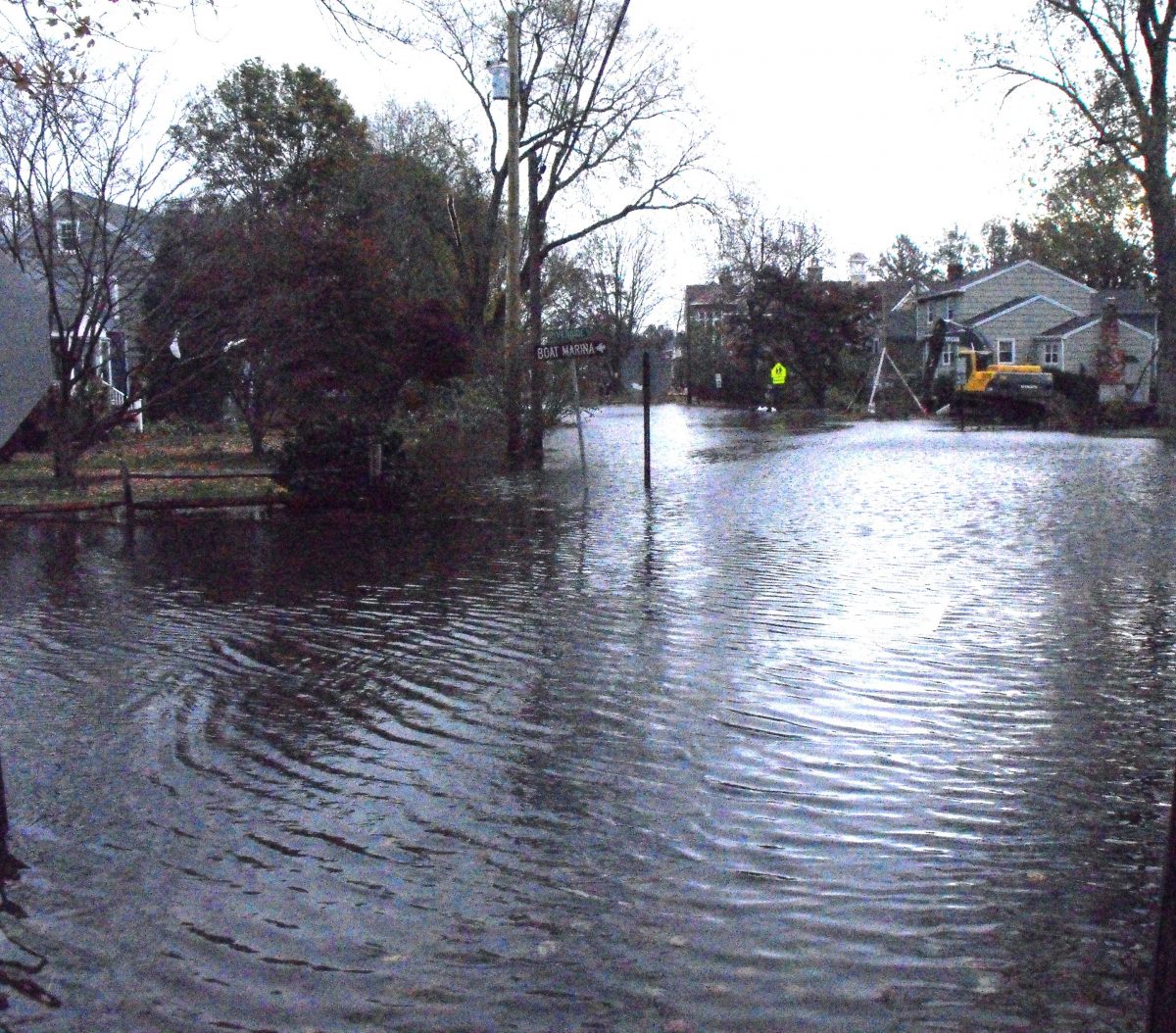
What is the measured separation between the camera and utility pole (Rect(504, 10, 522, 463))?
78.4 ft

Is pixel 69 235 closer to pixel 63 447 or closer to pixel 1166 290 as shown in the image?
pixel 63 447

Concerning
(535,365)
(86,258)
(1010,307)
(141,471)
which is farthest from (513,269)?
(1010,307)

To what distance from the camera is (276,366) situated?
73.0 ft

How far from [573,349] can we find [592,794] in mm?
13564

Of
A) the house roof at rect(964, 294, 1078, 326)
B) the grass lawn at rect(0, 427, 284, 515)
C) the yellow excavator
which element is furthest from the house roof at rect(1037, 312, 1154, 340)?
the grass lawn at rect(0, 427, 284, 515)

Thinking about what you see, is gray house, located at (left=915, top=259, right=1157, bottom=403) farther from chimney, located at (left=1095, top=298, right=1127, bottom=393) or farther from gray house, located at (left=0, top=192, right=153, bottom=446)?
gray house, located at (left=0, top=192, right=153, bottom=446)

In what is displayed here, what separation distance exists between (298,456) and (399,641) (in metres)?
8.74

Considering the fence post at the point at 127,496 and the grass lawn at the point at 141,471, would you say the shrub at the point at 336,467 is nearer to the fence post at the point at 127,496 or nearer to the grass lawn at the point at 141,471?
the grass lawn at the point at 141,471

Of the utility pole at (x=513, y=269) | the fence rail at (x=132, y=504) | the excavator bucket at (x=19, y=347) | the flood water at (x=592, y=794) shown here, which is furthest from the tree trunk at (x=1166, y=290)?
the excavator bucket at (x=19, y=347)

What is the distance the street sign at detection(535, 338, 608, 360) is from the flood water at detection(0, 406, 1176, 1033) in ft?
22.9

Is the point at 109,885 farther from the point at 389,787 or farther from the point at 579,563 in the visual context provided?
the point at 579,563

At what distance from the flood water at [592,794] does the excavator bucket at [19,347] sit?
156cm

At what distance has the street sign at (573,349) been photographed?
18016 mm

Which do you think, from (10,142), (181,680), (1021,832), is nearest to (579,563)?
(181,680)
